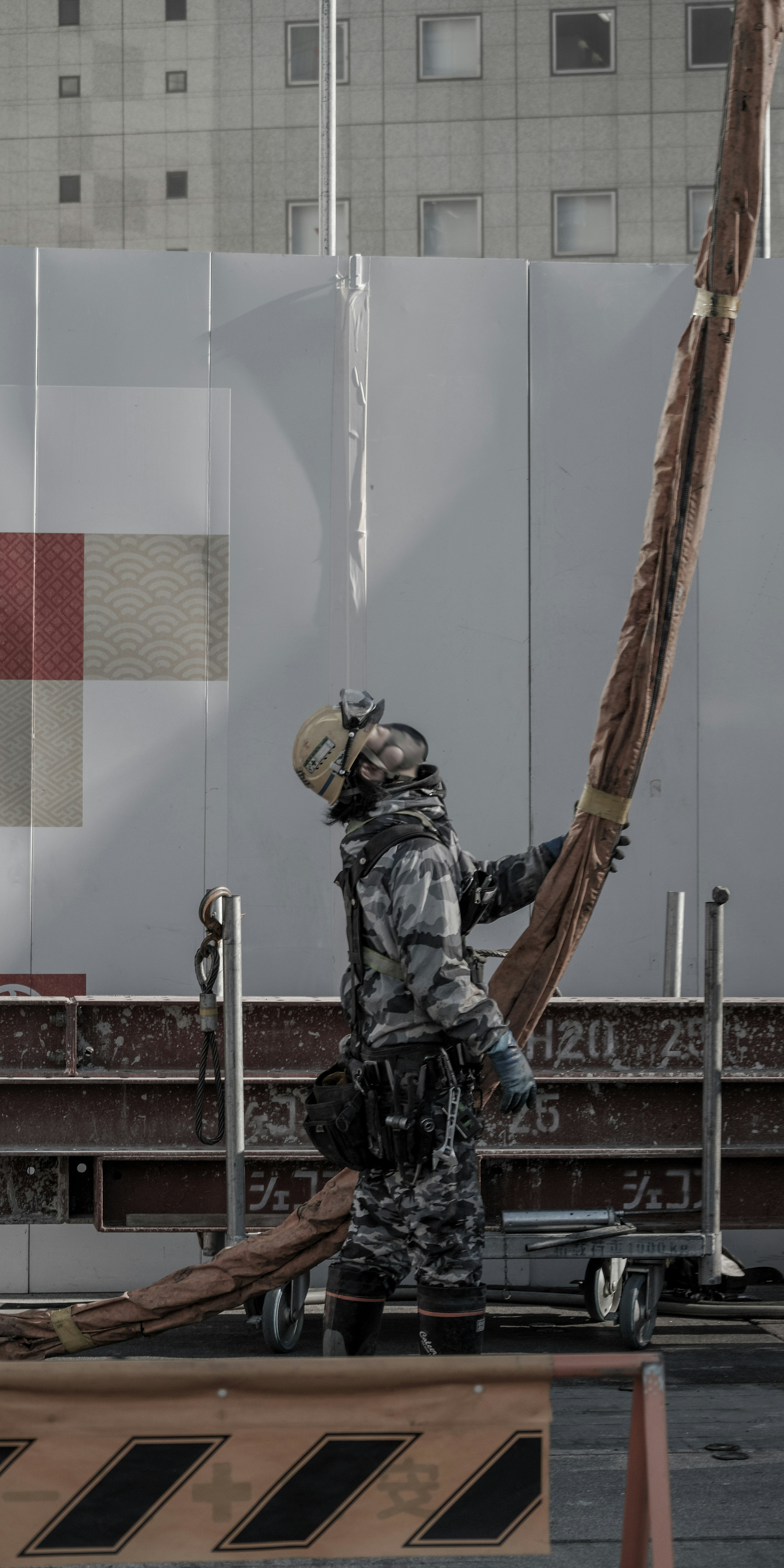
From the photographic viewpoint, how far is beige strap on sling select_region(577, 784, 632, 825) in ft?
14.0

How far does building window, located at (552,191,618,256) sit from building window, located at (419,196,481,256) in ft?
5.10

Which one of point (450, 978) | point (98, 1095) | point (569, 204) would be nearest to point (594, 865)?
point (450, 978)

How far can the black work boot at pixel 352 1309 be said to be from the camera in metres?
3.77

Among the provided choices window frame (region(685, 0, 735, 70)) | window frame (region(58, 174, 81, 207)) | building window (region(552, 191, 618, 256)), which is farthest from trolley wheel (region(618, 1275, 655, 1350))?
window frame (region(58, 174, 81, 207))

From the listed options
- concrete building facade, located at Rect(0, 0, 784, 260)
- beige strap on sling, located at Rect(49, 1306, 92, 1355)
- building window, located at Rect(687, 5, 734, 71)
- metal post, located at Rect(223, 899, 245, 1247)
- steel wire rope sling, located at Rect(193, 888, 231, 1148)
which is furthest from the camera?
building window, located at Rect(687, 5, 734, 71)

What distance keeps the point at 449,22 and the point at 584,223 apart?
4.51 metres

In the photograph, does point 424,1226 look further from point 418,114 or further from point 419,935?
point 418,114

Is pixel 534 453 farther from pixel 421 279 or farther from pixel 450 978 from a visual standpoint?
pixel 450 978

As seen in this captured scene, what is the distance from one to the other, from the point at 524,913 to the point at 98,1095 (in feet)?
7.75

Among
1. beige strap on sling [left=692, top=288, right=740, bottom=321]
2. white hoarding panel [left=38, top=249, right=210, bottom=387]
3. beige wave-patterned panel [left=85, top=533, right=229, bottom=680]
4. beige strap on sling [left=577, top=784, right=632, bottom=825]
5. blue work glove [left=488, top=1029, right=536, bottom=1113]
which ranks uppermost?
white hoarding panel [left=38, top=249, right=210, bottom=387]

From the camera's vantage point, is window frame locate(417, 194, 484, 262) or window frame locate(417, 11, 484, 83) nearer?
window frame locate(417, 11, 484, 83)

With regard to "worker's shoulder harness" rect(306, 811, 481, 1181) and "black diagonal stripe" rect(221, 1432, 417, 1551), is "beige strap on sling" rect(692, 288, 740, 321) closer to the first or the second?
"worker's shoulder harness" rect(306, 811, 481, 1181)

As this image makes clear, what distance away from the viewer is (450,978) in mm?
Answer: 3619

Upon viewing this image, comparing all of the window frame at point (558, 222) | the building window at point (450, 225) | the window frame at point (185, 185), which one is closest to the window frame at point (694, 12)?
the window frame at point (558, 222)
